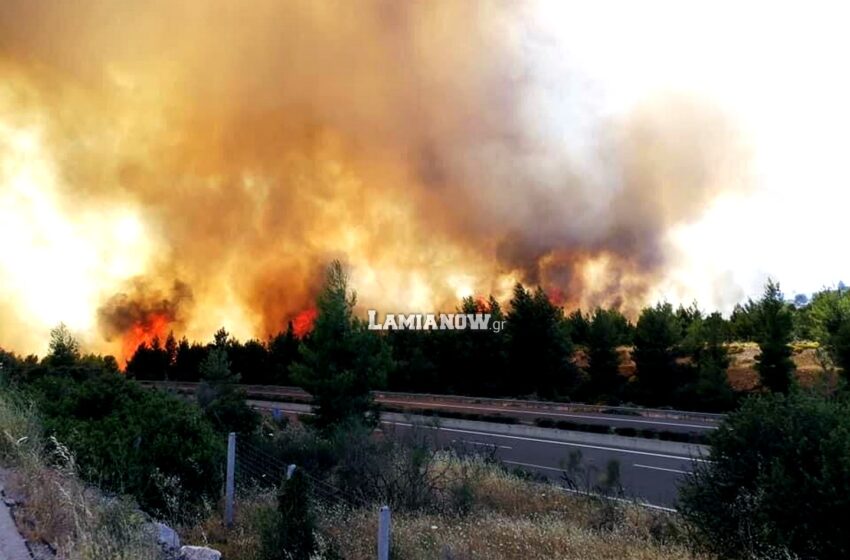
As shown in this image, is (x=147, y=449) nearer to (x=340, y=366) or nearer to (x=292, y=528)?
(x=292, y=528)

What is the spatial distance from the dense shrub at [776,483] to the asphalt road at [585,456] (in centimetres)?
516

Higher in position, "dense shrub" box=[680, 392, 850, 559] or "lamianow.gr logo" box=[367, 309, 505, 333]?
"lamianow.gr logo" box=[367, 309, 505, 333]

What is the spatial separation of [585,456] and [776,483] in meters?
14.2

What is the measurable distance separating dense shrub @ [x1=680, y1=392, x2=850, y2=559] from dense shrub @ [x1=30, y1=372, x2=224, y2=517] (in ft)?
22.3

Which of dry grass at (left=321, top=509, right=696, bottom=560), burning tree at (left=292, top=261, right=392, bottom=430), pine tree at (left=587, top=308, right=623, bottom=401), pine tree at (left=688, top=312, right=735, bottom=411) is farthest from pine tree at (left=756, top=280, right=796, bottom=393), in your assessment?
dry grass at (left=321, top=509, right=696, bottom=560)

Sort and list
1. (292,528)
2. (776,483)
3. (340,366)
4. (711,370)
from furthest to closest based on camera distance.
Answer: (711,370) → (340,366) → (776,483) → (292,528)

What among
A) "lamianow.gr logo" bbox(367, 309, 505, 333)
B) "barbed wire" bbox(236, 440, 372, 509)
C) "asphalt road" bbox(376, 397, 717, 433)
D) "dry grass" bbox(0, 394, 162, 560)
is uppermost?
"lamianow.gr logo" bbox(367, 309, 505, 333)

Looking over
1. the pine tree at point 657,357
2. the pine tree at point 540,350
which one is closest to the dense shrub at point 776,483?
the pine tree at point 657,357

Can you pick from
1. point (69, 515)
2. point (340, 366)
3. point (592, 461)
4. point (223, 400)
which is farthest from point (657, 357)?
point (69, 515)

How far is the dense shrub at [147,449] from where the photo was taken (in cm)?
863

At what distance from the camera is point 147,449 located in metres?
9.43

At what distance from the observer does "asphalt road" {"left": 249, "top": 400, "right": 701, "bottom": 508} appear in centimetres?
1464

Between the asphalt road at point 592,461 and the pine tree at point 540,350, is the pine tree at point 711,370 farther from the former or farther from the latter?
the asphalt road at point 592,461

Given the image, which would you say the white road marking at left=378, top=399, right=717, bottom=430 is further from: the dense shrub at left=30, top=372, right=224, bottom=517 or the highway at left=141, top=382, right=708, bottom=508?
the dense shrub at left=30, top=372, right=224, bottom=517
